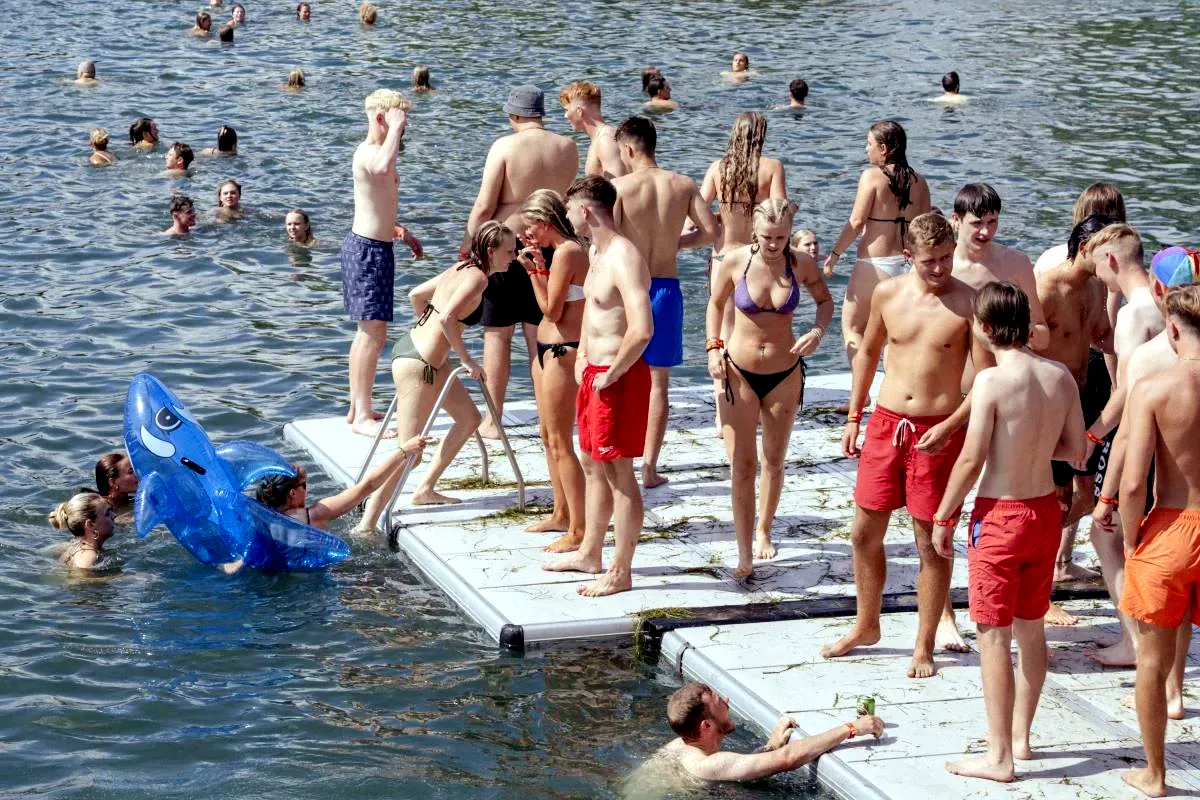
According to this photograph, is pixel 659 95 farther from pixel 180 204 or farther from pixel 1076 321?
pixel 1076 321

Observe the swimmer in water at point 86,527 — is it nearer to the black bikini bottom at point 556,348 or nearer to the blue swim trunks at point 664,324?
the black bikini bottom at point 556,348

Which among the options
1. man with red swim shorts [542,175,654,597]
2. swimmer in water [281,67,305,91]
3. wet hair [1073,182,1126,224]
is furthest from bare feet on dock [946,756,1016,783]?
swimmer in water [281,67,305,91]

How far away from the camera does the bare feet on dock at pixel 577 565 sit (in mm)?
8352

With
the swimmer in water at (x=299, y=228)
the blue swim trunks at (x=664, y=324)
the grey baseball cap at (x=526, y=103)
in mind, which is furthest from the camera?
the swimmer in water at (x=299, y=228)

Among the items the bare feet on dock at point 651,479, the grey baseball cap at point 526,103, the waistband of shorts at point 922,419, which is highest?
the grey baseball cap at point 526,103

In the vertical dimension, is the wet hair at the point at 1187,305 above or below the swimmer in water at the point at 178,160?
above

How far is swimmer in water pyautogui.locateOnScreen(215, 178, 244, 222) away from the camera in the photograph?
55.7ft

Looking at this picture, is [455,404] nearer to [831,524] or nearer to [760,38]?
[831,524]

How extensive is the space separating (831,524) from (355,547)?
278 centimetres

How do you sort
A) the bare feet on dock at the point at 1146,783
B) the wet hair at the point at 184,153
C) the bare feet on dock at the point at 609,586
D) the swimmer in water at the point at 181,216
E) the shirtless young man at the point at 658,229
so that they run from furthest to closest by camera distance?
the wet hair at the point at 184,153 < the swimmer in water at the point at 181,216 < the shirtless young man at the point at 658,229 < the bare feet on dock at the point at 609,586 < the bare feet on dock at the point at 1146,783

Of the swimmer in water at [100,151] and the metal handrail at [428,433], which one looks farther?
the swimmer in water at [100,151]

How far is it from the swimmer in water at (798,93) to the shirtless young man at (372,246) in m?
12.7

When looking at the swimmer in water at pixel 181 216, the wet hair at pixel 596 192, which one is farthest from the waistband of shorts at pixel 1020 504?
the swimmer in water at pixel 181 216

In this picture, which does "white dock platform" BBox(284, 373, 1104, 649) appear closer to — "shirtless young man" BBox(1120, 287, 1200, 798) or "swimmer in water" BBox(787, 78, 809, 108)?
"shirtless young man" BBox(1120, 287, 1200, 798)
